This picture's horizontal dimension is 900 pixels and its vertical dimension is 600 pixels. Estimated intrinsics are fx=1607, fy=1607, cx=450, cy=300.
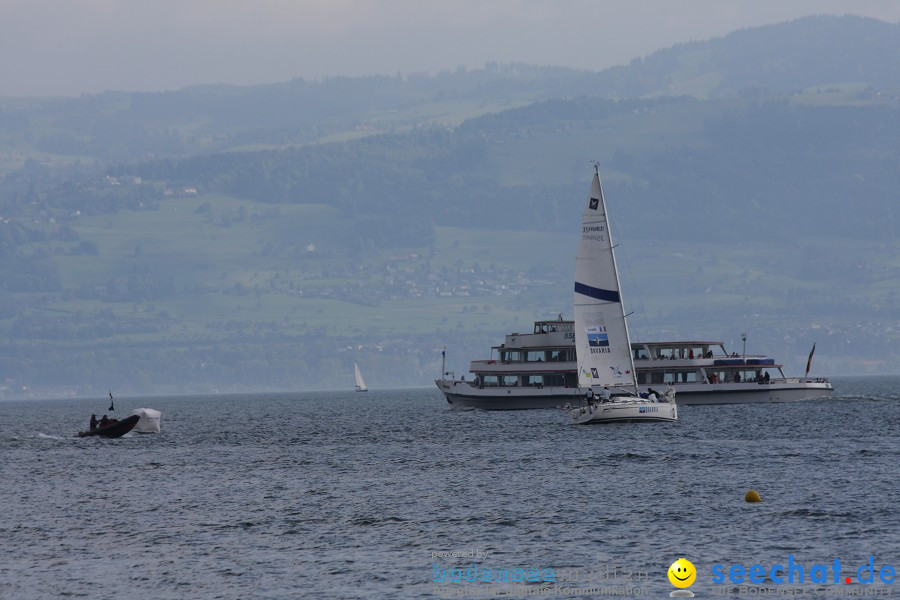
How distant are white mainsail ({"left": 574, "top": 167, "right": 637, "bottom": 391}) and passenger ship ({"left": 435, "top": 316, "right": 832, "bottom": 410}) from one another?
2715 centimetres

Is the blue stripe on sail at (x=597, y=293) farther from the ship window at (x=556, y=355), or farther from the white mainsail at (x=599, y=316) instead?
the ship window at (x=556, y=355)

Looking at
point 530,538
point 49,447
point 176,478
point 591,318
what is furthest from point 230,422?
point 530,538

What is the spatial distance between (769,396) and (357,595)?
109 meters

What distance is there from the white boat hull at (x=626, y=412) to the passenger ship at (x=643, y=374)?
32.7 meters

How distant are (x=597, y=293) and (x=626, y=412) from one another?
39.1 ft

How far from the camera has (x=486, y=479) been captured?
80062 millimetres

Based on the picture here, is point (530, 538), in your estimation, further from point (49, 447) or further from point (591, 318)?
point (49, 447)

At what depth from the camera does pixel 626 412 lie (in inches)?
4377

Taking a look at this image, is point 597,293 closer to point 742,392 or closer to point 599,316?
point 599,316

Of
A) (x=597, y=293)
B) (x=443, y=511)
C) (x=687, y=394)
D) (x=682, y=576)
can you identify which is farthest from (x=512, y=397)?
(x=682, y=576)

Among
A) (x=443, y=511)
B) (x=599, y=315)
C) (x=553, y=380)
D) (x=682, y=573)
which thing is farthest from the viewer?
(x=553, y=380)

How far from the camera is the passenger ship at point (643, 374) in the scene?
5876 inches

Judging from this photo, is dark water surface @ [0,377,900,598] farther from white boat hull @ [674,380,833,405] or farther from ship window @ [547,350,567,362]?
ship window @ [547,350,567,362]

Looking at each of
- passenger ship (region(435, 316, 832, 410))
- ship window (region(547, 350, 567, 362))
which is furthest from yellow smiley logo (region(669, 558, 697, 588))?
ship window (region(547, 350, 567, 362))
